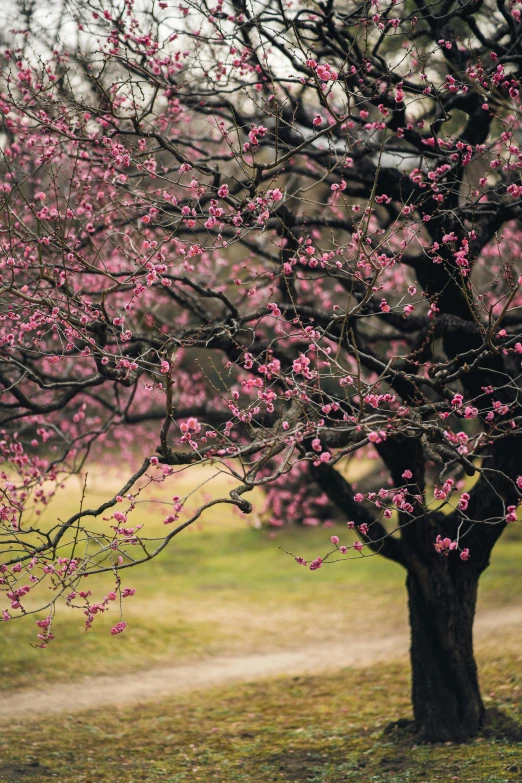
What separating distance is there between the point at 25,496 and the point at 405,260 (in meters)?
5.24

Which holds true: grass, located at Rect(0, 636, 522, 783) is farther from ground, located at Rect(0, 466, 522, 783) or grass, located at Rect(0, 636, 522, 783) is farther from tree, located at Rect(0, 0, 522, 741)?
tree, located at Rect(0, 0, 522, 741)

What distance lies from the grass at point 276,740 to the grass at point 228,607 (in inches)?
81.1

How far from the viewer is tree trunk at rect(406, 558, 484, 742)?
9.95 metres

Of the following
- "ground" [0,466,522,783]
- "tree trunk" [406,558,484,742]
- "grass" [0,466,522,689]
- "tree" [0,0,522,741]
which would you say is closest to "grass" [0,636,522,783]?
"ground" [0,466,522,783]

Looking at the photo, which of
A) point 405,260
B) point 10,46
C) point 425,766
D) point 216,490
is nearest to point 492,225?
point 405,260

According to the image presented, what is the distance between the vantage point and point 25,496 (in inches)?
374

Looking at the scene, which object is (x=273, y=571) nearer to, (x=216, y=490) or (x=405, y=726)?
(x=216, y=490)

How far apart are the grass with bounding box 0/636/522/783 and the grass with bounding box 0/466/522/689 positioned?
2.06 metres

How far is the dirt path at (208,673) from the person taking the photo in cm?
1322

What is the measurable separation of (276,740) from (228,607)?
8.29 m

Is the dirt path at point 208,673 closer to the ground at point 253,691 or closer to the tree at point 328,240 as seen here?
the ground at point 253,691

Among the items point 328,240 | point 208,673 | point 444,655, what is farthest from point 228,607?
point 328,240

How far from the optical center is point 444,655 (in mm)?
10086

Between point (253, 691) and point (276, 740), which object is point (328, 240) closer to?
point (276, 740)
